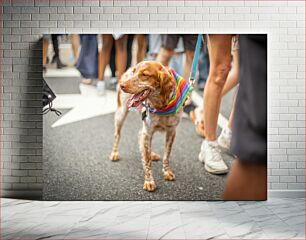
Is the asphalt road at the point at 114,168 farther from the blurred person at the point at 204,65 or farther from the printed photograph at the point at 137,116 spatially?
the blurred person at the point at 204,65

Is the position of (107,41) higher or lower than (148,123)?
higher

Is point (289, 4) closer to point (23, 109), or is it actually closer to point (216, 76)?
point (216, 76)

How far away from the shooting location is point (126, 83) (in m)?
3.04

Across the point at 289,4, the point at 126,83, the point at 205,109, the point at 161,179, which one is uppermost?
the point at 289,4

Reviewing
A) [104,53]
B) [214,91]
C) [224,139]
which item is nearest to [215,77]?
[214,91]

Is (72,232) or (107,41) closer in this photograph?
(72,232)

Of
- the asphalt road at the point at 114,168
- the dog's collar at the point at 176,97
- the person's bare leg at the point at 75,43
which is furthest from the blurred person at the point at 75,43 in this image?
the dog's collar at the point at 176,97

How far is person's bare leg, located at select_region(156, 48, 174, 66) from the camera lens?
3.07m

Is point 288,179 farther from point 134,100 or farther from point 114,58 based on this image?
point 114,58

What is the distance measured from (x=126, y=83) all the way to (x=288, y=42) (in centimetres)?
134

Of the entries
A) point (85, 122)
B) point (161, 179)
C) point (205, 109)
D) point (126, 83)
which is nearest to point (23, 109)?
point (85, 122)

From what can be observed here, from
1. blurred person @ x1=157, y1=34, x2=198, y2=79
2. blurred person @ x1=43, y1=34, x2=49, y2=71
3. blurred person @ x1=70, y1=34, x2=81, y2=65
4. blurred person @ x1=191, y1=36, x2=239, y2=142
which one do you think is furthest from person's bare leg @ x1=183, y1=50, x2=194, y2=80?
blurred person @ x1=43, y1=34, x2=49, y2=71

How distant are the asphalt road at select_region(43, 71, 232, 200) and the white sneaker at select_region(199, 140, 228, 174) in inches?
1.6

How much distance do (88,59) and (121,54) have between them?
28 cm
